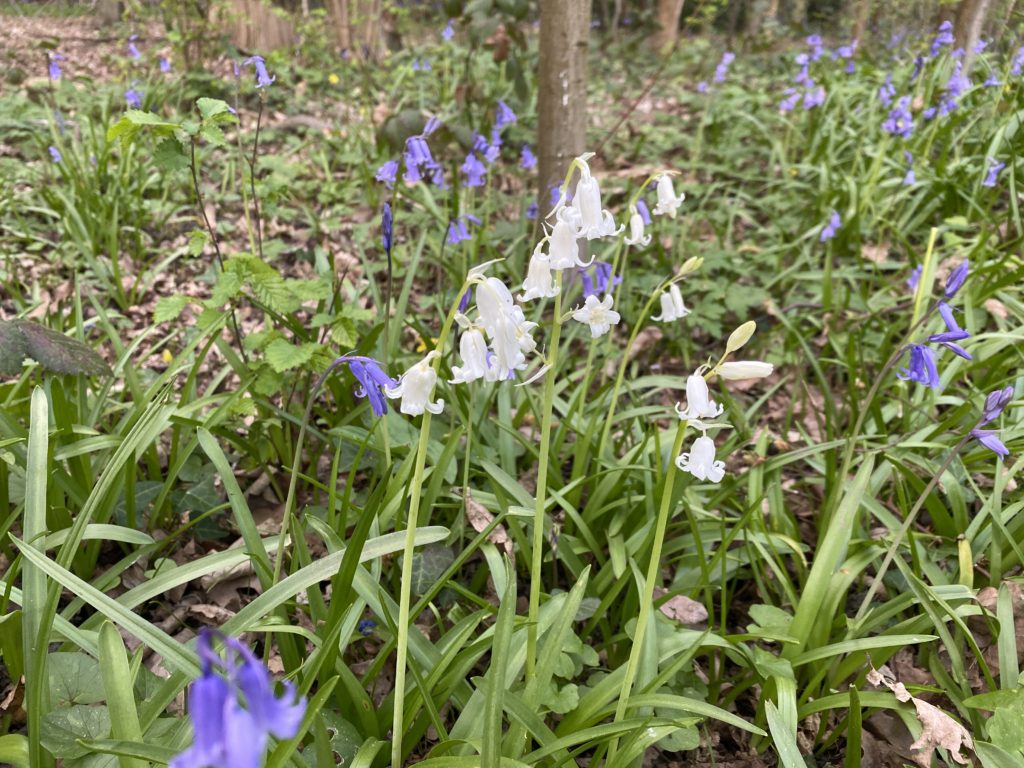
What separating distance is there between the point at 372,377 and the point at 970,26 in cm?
641

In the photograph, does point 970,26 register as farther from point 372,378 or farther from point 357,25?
point 357,25

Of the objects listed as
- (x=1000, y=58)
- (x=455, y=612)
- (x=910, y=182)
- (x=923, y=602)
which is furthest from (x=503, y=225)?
(x=1000, y=58)

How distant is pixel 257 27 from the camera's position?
28.7ft

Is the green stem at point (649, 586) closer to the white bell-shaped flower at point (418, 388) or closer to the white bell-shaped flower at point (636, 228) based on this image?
the white bell-shaped flower at point (418, 388)

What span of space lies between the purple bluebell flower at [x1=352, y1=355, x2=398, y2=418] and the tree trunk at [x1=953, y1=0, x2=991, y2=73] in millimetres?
6238

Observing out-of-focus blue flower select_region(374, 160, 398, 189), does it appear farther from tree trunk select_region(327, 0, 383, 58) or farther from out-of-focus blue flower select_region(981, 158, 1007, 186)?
tree trunk select_region(327, 0, 383, 58)

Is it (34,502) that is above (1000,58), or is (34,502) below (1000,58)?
below

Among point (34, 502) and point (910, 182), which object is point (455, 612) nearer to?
point (34, 502)

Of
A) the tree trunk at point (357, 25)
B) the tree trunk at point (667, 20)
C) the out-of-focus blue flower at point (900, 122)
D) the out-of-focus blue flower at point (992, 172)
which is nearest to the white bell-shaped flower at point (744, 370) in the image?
the out-of-focus blue flower at point (992, 172)

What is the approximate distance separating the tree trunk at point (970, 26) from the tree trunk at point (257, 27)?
22.4ft

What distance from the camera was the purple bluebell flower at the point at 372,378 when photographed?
1523mm

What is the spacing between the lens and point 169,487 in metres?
2.38

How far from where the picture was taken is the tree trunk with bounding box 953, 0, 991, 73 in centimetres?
557

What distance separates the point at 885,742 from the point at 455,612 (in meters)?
1.29
